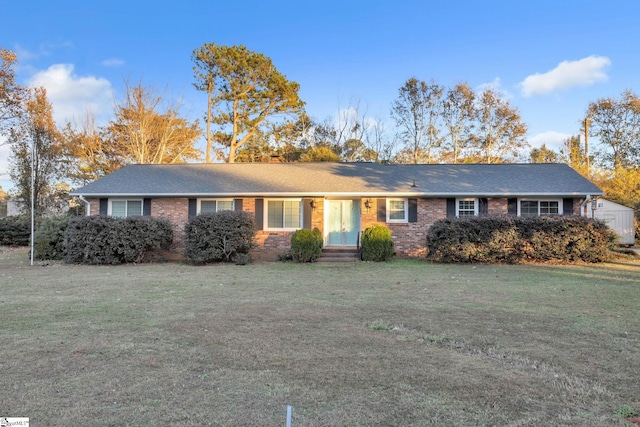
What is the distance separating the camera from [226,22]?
1966cm

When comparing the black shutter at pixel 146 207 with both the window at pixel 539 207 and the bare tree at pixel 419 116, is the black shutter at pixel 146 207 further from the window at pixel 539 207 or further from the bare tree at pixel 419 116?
the bare tree at pixel 419 116

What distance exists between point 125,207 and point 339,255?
Answer: 8.53 m

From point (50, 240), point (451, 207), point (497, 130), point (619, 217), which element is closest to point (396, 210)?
point (451, 207)

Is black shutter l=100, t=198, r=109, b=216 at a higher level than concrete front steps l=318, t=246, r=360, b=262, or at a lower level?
higher

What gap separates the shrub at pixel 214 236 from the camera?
44.4ft

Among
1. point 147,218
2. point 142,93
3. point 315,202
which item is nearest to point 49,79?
point 142,93

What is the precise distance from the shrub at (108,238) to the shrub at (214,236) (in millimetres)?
1384

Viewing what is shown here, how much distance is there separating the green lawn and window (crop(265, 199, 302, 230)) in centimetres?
728

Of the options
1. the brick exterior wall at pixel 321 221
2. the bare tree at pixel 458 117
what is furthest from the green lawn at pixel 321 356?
the bare tree at pixel 458 117

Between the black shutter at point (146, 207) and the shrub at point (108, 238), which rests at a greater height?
the black shutter at point (146, 207)

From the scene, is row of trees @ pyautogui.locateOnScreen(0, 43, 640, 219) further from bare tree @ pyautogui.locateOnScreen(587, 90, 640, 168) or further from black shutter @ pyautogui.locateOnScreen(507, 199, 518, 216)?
black shutter @ pyautogui.locateOnScreen(507, 199, 518, 216)

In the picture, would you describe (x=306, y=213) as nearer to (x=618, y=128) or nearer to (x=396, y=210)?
(x=396, y=210)

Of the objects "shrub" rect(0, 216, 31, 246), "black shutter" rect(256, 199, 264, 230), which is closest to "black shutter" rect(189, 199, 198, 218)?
"black shutter" rect(256, 199, 264, 230)

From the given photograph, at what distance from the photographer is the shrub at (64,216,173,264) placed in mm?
13516
